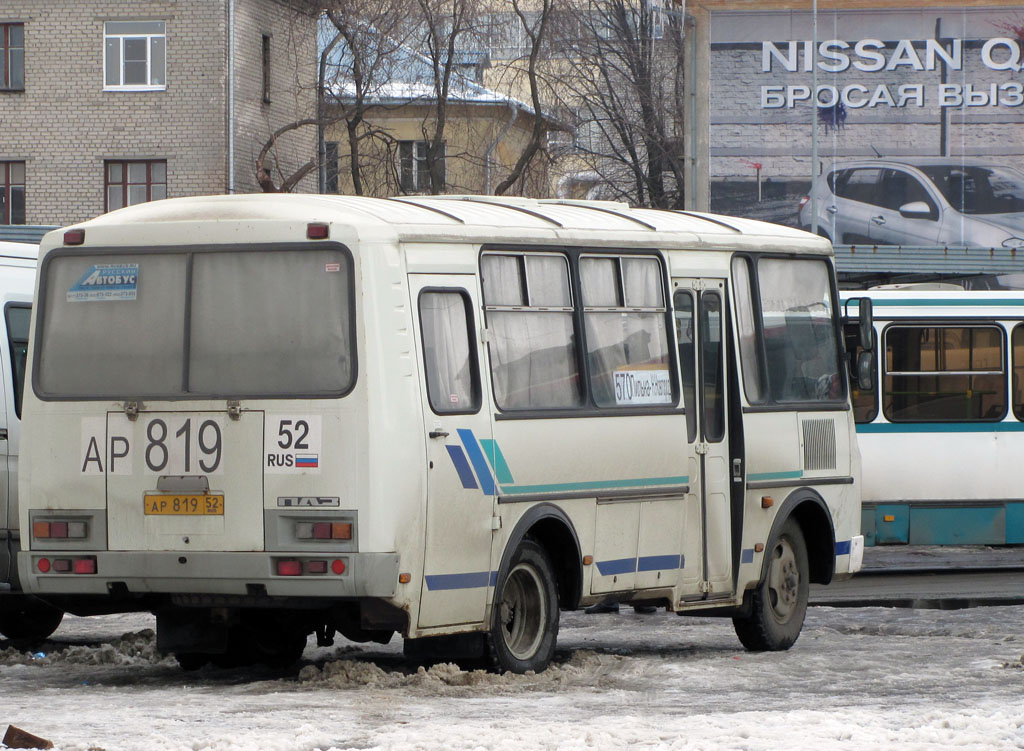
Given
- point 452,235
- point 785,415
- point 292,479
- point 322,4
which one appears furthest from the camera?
point 322,4

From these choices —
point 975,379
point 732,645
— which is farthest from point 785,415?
point 975,379

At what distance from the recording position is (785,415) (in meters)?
12.6

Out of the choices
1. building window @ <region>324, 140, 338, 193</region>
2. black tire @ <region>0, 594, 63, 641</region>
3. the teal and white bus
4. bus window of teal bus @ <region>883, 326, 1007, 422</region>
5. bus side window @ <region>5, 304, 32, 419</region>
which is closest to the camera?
bus side window @ <region>5, 304, 32, 419</region>

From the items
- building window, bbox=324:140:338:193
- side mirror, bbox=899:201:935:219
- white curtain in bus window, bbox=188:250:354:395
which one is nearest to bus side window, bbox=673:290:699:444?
white curtain in bus window, bbox=188:250:354:395

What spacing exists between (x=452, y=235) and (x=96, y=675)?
10.4 feet

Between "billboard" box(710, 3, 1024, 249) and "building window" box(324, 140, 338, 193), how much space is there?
9421 mm

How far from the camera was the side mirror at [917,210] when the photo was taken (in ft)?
149

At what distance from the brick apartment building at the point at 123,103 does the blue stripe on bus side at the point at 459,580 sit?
3562 centimetres

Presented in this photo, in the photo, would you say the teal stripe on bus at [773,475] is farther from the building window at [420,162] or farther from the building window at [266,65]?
the building window at [266,65]

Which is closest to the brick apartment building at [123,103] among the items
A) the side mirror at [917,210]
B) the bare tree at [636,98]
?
the bare tree at [636,98]

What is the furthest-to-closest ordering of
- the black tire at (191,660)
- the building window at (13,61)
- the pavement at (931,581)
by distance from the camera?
the building window at (13,61) → the pavement at (931,581) → the black tire at (191,660)

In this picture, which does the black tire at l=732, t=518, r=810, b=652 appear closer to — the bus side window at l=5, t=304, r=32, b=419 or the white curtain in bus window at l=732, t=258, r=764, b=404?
the white curtain in bus window at l=732, t=258, r=764, b=404

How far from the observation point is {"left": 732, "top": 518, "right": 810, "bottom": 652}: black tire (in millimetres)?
12406

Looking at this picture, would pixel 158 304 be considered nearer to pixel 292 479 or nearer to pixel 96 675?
pixel 292 479
